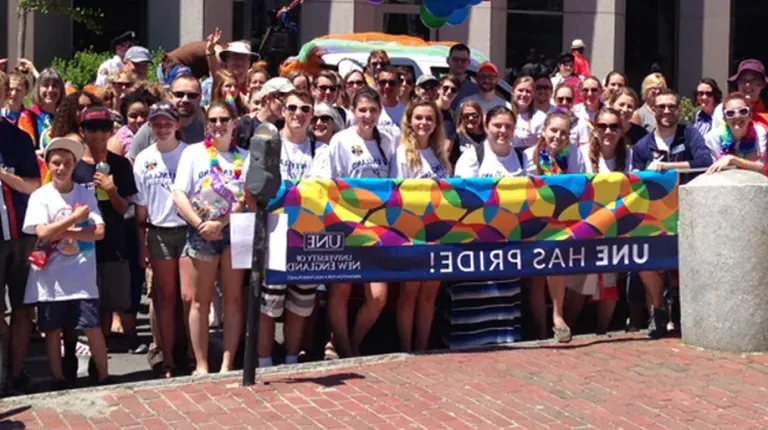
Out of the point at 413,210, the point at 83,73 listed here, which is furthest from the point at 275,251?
the point at 83,73

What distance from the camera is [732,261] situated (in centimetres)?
931

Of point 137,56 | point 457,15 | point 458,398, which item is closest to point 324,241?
point 458,398

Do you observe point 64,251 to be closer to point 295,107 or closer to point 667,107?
point 295,107

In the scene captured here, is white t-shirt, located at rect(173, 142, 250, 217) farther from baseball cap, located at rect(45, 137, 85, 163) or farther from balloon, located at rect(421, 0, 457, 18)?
balloon, located at rect(421, 0, 457, 18)

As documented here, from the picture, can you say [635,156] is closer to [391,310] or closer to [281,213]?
[391,310]

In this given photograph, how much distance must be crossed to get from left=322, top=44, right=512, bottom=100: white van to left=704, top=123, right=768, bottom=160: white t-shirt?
5.18 meters

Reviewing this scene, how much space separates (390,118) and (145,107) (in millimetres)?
2123

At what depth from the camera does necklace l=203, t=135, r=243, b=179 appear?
870cm

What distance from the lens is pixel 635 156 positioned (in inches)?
408

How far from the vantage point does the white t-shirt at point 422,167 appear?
9.41m

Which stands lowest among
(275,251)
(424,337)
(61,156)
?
(424,337)

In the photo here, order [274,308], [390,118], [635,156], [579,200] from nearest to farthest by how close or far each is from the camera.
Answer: [274,308] → [579,200] → [635,156] → [390,118]

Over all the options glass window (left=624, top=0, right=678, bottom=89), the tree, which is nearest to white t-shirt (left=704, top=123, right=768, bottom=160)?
the tree

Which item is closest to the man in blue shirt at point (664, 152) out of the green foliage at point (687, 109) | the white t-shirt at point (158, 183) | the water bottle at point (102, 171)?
the white t-shirt at point (158, 183)
